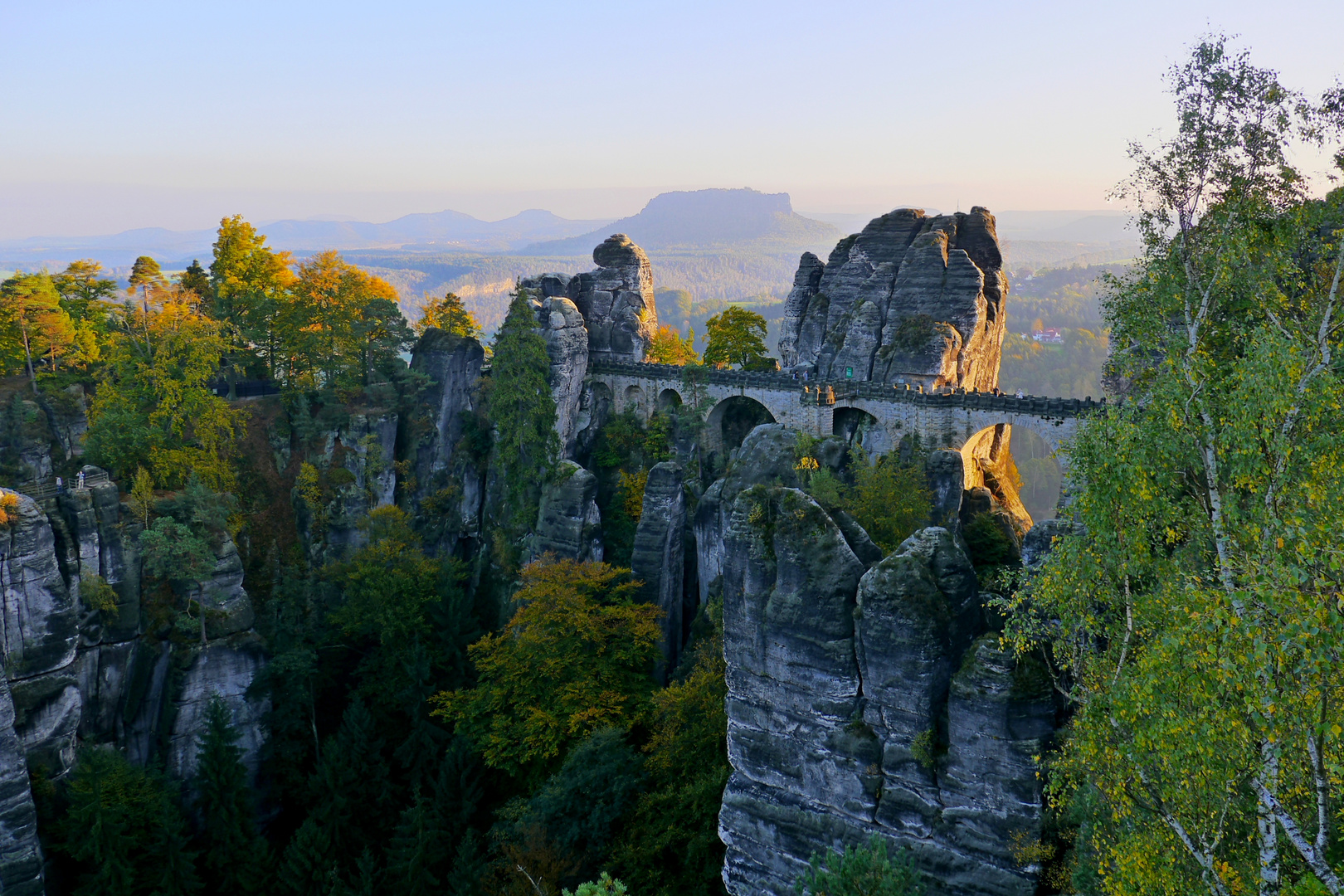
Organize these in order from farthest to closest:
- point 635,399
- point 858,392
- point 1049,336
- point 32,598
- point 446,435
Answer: point 1049,336 < point 635,399 < point 446,435 < point 858,392 < point 32,598

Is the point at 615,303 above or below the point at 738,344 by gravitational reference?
above

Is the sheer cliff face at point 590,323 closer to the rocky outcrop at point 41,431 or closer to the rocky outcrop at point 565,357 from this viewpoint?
the rocky outcrop at point 565,357

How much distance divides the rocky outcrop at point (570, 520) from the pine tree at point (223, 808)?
13.8 m

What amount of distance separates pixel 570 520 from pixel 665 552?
15.0 ft

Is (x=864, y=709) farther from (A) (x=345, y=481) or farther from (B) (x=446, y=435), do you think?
(B) (x=446, y=435)

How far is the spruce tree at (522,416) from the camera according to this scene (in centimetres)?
4097

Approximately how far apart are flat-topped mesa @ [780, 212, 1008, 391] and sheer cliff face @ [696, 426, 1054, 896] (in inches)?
765

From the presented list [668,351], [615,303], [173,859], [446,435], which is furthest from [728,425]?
[173,859]

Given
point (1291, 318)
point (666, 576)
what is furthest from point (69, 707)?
point (1291, 318)

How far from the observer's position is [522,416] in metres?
41.4

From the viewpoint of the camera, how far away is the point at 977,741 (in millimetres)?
17734

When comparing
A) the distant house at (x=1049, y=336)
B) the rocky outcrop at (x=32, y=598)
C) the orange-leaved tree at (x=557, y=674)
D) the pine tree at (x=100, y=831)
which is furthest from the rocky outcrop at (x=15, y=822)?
the distant house at (x=1049, y=336)

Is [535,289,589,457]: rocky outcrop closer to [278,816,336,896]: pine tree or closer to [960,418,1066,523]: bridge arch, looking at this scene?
[960,418,1066,523]: bridge arch

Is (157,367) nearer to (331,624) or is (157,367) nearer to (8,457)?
(8,457)
